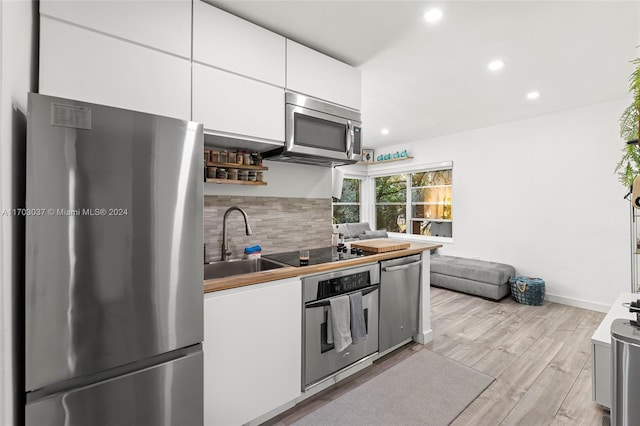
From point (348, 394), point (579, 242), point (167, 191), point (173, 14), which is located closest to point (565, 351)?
point (579, 242)

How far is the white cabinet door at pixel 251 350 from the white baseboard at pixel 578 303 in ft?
13.0

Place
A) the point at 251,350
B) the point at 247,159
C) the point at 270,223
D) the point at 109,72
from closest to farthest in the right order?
1. the point at 109,72
2. the point at 251,350
3. the point at 247,159
4. the point at 270,223

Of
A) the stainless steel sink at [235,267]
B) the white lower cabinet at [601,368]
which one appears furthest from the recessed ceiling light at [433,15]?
the white lower cabinet at [601,368]

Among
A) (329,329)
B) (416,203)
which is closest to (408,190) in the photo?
(416,203)

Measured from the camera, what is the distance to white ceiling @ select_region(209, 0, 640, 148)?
1.87 metres

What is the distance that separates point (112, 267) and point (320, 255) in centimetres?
149

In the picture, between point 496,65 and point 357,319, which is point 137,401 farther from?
point 496,65

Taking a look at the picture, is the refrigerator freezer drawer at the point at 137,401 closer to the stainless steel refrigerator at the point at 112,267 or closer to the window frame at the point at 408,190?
the stainless steel refrigerator at the point at 112,267

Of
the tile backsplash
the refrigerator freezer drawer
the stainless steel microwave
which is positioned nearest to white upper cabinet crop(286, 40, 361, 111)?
the stainless steel microwave

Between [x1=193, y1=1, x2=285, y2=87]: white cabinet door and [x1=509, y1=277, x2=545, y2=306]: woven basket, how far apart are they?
396 cm

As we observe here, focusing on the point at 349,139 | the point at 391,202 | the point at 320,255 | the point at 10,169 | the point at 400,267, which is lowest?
the point at 400,267

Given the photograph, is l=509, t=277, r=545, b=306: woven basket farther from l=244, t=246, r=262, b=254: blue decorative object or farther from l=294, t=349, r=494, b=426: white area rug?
l=244, t=246, r=262, b=254: blue decorative object

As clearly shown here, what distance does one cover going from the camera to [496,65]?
2.63 meters

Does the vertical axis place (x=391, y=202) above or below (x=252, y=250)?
above
